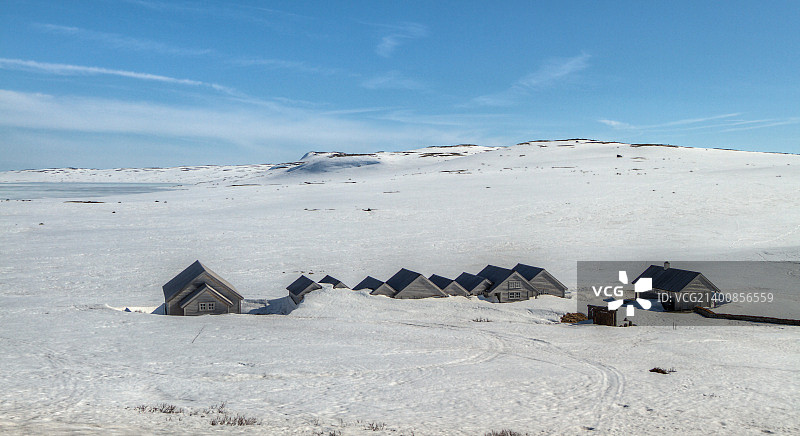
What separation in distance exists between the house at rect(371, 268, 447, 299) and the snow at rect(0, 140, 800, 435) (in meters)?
1.16

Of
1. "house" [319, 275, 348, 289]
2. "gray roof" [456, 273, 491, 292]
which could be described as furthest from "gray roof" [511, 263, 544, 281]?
"house" [319, 275, 348, 289]

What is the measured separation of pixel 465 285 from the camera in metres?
32.1

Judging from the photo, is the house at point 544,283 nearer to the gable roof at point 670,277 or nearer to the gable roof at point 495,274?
the gable roof at point 495,274

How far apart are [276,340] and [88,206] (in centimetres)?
5718

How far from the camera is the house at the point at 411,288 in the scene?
30.2m

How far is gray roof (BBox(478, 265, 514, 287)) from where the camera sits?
31.2 m

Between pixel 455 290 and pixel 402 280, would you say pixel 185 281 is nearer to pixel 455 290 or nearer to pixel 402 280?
pixel 402 280

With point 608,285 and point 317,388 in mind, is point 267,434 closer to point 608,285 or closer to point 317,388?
point 317,388

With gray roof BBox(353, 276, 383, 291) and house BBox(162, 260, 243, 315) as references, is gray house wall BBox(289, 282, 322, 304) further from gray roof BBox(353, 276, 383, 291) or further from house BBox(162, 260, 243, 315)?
house BBox(162, 260, 243, 315)

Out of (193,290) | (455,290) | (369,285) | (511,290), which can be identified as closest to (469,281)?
(455,290)

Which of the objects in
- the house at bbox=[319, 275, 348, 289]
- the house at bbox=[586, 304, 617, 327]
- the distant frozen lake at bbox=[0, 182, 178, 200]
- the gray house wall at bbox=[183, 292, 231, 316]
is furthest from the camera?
the distant frozen lake at bbox=[0, 182, 178, 200]

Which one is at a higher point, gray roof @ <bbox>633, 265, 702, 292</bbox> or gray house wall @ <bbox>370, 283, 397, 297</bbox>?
gray roof @ <bbox>633, 265, 702, 292</bbox>

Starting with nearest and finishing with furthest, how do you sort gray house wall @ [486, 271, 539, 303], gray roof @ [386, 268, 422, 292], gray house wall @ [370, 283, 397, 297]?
gray house wall @ [370, 283, 397, 297], gray roof @ [386, 268, 422, 292], gray house wall @ [486, 271, 539, 303]

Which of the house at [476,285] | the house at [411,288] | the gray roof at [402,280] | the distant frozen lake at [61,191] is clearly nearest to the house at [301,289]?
the house at [411,288]
